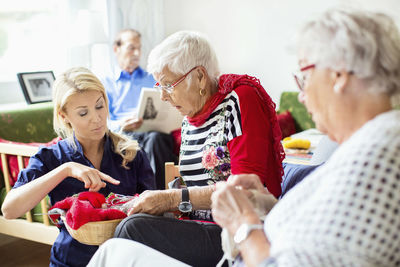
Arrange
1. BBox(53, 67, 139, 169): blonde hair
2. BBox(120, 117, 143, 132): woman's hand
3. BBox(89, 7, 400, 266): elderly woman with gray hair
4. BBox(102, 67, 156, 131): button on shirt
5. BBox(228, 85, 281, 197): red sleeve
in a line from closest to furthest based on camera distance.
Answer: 1. BBox(89, 7, 400, 266): elderly woman with gray hair
2. BBox(228, 85, 281, 197): red sleeve
3. BBox(53, 67, 139, 169): blonde hair
4. BBox(120, 117, 143, 132): woman's hand
5. BBox(102, 67, 156, 131): button on shirt

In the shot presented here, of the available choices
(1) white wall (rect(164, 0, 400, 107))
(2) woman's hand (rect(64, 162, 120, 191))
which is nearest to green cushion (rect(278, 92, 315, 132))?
(1) white wall (rect(164, 0, 400, 107))

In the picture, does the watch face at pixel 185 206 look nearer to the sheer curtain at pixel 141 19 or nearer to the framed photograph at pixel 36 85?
the framed photograph at pixel 36 85

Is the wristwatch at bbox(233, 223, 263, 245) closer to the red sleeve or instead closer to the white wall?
→ the red sleeve

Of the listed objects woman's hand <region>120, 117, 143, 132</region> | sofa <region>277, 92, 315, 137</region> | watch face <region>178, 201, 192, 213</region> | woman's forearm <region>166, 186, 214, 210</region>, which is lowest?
sofa <region>277, 92, 315, 137</region>

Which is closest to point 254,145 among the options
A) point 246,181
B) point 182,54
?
point 246,181

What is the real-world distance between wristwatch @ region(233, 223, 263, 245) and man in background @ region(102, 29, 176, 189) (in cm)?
237

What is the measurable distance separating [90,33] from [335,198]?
325cm

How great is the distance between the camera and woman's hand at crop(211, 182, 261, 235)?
970mm

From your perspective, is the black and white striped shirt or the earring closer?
the earring

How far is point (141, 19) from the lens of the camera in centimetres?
446

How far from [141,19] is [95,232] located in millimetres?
3473

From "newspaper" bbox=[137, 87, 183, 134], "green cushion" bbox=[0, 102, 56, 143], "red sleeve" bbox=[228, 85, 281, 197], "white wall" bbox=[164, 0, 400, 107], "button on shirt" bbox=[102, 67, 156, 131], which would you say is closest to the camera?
"red sleeve" bbox=[228, 85, 281, 197]

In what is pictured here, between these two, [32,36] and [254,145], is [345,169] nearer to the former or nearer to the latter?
[254,145]

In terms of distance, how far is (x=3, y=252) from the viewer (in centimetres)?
275
